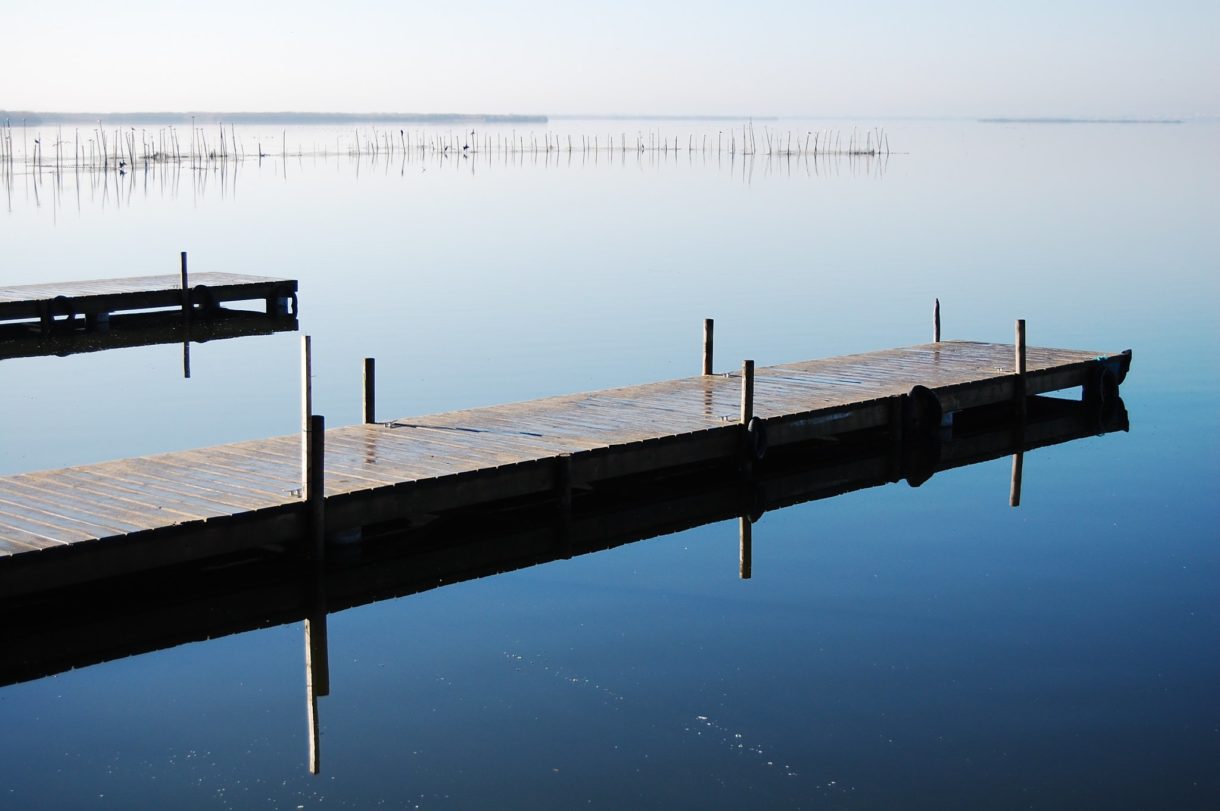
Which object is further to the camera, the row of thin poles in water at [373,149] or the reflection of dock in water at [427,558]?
the row of thin poles in water at [373,149]

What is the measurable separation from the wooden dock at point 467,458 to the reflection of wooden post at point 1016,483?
0.83 m

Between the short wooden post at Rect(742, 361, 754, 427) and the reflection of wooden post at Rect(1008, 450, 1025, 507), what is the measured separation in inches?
128

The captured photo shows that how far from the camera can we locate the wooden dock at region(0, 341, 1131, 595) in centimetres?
1157

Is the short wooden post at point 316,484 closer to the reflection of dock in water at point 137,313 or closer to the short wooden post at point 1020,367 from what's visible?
the short wooden post at point 1020,367

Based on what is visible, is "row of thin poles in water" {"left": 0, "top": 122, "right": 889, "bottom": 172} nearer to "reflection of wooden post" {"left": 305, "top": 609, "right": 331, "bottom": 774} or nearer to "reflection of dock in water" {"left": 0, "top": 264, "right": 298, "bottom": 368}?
"reflection of dock in water" {"left": 0, "top": 264, "right": 298, "bottom": 368}

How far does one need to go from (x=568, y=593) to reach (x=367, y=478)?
198 centimetres

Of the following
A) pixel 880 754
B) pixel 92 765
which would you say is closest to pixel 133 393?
pixel 92 765

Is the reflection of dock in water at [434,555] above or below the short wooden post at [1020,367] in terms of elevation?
below

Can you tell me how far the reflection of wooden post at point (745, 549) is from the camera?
14.3m

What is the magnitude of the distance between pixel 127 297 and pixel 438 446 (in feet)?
51.4

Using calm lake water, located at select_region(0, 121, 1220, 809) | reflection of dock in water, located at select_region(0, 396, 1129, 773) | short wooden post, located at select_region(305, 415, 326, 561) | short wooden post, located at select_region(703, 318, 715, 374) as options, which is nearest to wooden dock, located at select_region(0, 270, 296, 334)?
calm lake water, located at select_region(0, 121, 1220, 809)

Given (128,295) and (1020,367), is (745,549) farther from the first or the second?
(128,295)

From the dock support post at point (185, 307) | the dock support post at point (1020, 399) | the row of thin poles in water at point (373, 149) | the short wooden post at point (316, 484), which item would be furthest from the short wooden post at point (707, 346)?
the row of thin poles in water at point (373, 149)

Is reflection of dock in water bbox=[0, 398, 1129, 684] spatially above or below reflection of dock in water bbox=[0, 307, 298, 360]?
below
